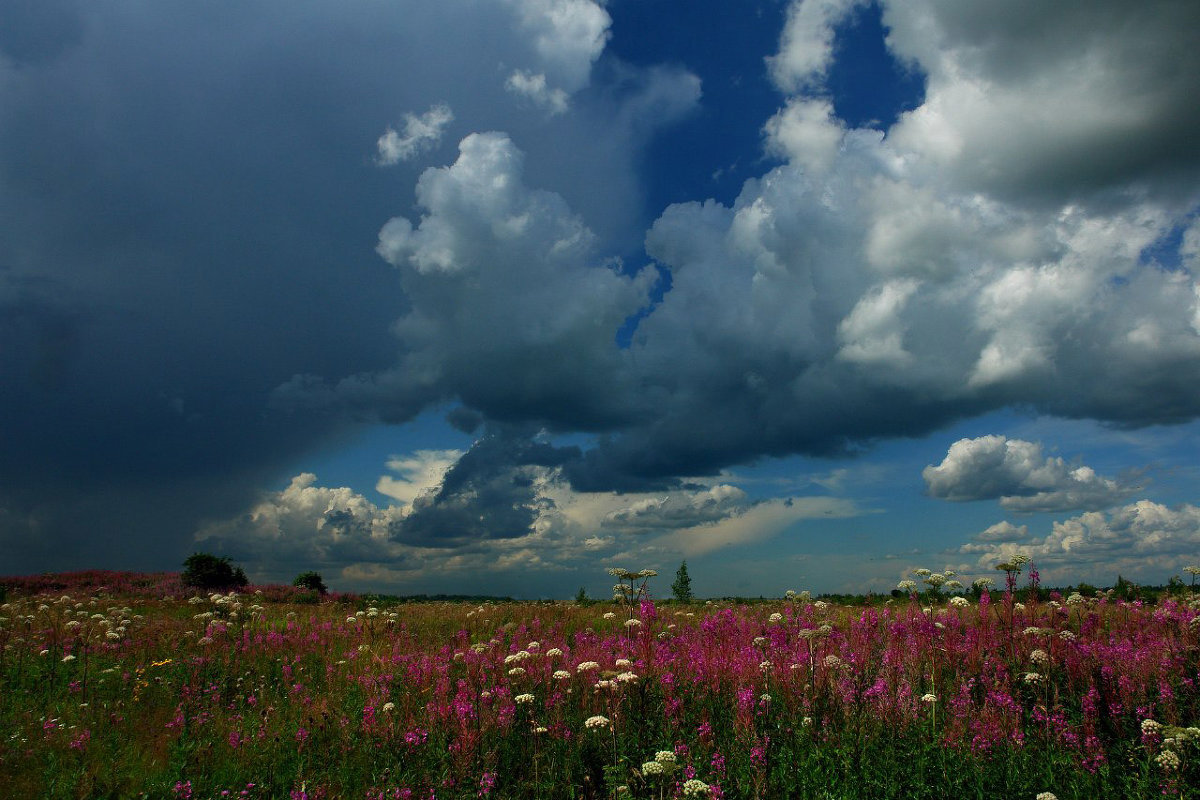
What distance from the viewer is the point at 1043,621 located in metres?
10.1

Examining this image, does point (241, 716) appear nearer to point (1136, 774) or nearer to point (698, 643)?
point (698, 643)

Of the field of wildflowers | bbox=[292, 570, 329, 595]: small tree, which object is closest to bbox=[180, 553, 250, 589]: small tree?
bbox=[292, 570, 329, 595]: small tree

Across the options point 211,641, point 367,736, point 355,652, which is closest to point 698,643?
point 367,736

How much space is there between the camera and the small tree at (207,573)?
92.3 feet

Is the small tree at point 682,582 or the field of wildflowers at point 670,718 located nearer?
the field of wildflowers at point 670,718

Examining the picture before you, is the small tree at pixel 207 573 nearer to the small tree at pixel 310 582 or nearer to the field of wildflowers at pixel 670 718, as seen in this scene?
the small tree at pixel 310 582

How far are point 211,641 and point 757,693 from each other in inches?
442

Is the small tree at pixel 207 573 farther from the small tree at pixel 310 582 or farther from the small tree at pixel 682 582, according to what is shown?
the small tree at pixel 682 582

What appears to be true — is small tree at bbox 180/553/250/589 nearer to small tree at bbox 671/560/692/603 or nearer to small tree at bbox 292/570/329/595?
small tree at bbox 292/570/329/595

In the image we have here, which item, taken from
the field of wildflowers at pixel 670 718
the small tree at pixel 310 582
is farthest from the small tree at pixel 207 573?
the field of wildflowers at pixel 670 718

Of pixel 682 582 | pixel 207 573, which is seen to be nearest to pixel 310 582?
pixel 207 573

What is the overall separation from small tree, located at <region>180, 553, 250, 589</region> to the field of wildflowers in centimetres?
1810

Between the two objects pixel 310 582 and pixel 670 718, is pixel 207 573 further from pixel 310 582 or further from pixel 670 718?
pixel 670 718

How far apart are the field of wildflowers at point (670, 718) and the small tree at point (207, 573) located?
18.1m
